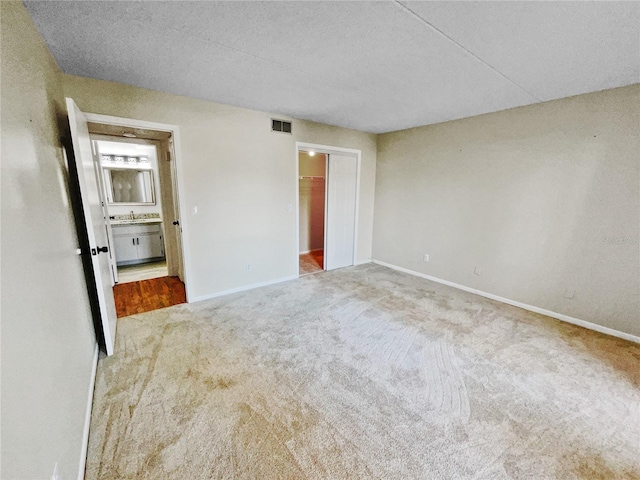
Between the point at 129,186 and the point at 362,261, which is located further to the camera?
the point at 362,261

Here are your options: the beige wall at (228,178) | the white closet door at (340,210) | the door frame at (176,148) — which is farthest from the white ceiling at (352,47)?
the white closet door at (340,210)

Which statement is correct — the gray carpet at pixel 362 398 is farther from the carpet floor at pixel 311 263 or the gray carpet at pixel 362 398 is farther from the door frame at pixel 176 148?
the carpet floor at pixel 311 263

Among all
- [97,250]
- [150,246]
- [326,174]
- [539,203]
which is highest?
[326,174]

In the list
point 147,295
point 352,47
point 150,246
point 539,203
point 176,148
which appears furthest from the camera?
point 150,246

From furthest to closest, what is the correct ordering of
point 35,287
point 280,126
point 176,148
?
point 280,126
point 176,148
point 35,287

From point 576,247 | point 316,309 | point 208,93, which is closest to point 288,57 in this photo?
point 208,93

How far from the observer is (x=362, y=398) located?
1854mm

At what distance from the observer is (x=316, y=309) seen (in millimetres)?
3180

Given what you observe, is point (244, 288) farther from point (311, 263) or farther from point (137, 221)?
point (137, 221)

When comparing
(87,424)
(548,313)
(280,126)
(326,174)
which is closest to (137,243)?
(280,126)

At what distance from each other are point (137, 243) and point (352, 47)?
185 inches

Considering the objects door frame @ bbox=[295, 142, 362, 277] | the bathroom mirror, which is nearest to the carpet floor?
door frame @ bbox=[295, 142, 362, 277]

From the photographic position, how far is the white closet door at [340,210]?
4.46 m

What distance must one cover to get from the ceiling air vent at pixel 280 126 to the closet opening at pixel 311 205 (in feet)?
5.50
